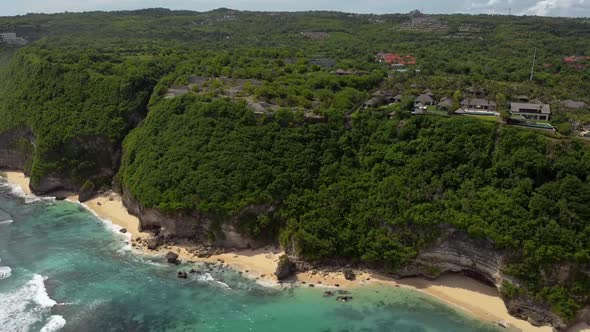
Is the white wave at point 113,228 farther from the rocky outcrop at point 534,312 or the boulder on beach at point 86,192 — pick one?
the rocky outcrop at point 534,312

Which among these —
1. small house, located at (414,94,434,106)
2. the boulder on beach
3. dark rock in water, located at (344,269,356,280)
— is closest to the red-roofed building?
small house, located at (414,94,434,106)

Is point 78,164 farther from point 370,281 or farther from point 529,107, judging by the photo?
point 529,107

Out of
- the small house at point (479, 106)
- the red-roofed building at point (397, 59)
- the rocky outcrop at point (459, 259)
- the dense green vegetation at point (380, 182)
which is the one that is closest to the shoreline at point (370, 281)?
the rocky outcrop at point (459, 259)

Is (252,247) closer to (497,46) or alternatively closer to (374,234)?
(374,234)

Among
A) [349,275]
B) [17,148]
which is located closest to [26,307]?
[349,275]

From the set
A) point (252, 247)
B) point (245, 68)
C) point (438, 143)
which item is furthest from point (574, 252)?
point (245, 68)

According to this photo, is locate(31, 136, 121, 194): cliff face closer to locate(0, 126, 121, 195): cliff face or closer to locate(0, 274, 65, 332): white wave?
locate(0, 126, 121, 195): cliff face
